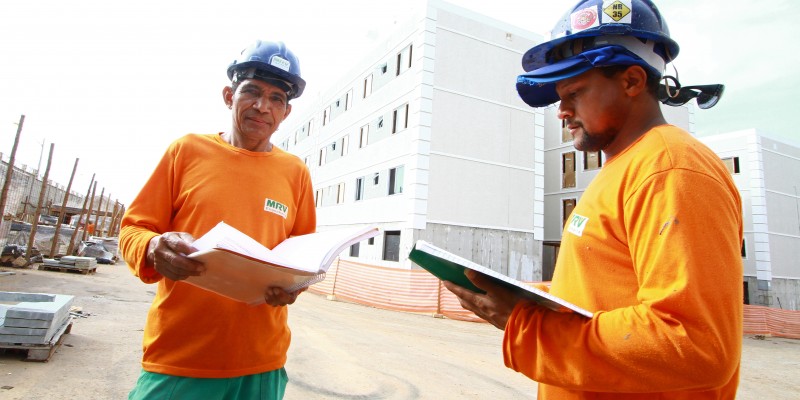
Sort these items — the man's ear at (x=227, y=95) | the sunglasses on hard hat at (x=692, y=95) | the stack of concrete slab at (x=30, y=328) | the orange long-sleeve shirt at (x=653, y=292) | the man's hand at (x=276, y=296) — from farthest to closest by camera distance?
the stack of concrete slab at (x=30, y=328) < the man's ear at (x=227, y=95) < the man's hand at (x=276, y=296) < the sunglasses on hard hat at (x=692, y=95) < the orange long-sleeve shirt at (x=653, y=292)

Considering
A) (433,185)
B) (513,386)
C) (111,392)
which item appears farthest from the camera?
(433,185)

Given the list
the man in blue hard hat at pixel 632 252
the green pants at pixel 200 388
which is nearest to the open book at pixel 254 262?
the green pants at pixel 200 388

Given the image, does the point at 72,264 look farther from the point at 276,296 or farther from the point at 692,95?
the point at 692,95

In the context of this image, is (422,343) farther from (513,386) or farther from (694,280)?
(694,280)

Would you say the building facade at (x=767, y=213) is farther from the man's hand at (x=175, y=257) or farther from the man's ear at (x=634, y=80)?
the man's hand at (x=175, y=257)

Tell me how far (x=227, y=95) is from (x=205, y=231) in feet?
2.94

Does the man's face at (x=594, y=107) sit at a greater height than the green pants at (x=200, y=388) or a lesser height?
greater

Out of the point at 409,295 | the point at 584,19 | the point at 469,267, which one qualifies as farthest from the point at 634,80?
the point at 409,295

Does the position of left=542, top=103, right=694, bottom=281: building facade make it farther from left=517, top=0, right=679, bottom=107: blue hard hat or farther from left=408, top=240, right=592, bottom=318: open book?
left=408, top=240, right=592, bottom=318: open book

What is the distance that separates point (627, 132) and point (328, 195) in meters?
24.3

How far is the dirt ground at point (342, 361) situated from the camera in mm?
4781

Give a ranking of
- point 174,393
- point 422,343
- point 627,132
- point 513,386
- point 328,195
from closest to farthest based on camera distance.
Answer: point 627,132, point 174,393, point 513,386, point 422,343, point 328,195

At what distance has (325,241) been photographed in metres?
1.83

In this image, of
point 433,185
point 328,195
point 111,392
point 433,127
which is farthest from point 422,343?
point 328,195
